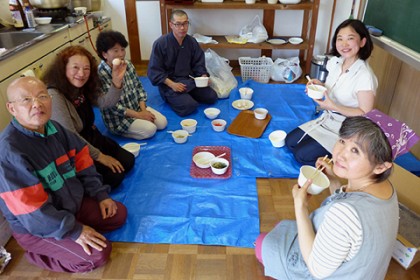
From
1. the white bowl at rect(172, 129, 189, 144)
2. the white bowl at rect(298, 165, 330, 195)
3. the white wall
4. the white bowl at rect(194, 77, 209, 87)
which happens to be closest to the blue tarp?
the white bowl at rect(172, 129, 189, 144)

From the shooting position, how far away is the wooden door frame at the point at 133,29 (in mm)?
4070

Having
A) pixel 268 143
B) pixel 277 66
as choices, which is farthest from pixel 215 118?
pixel 277 66

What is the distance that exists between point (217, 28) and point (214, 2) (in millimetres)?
532

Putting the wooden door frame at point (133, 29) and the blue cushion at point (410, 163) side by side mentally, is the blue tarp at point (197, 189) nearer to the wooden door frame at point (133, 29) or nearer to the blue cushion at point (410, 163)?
the blue cushion at point (410, 163)

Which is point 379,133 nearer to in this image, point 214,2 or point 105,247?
point 105,247

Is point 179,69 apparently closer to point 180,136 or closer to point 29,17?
point 180,136

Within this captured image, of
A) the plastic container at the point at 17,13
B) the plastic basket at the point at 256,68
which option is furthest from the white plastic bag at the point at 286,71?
the plastic container at the point at 17,13

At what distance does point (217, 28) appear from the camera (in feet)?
13.8

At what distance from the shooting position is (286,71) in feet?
12.2

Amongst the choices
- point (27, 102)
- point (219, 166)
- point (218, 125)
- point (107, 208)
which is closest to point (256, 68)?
point (218, 125)

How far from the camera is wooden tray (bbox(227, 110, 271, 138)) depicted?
2.67 metres

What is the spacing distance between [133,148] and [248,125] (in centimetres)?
102

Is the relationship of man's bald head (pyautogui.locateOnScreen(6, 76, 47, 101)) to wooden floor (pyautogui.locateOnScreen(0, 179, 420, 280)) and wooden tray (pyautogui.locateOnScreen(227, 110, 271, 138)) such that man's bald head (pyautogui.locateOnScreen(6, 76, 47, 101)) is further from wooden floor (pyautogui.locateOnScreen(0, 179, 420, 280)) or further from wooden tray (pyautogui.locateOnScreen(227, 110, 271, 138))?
wooden tray (pyautogui.locateOnScreen(227, 110, 271, 138))

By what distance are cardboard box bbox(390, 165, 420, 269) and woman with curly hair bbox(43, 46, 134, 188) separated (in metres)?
1.67
